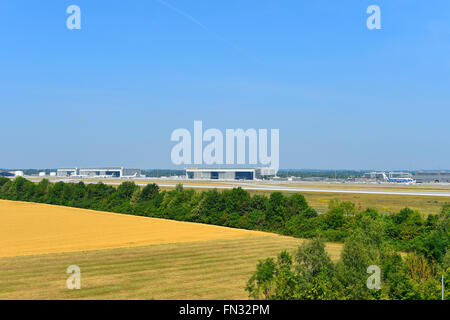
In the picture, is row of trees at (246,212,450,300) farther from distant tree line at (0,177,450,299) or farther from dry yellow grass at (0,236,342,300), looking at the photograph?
dry yellow grass at (0,236,342,300)

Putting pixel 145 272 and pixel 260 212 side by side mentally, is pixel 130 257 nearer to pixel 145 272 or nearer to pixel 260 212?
pixel 145 272

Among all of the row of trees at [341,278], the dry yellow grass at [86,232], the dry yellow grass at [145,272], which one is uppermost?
the row of trees at [341,278]

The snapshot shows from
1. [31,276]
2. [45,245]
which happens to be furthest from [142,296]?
[45,245]

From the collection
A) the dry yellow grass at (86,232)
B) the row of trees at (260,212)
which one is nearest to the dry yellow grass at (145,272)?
the dry yellow grass at (86,232)

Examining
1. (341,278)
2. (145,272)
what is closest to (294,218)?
(145,272)

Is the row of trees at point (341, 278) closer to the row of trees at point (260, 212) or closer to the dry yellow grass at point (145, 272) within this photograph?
the dry yellow grass at point (145, 272)
